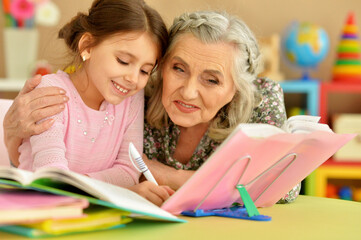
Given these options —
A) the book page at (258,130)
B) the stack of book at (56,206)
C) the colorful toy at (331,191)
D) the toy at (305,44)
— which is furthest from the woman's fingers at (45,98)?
the colorful toy at (331,191)

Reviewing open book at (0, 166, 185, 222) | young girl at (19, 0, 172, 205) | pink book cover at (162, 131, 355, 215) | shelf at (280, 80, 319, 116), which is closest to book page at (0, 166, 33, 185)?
open book at (0, 166, 185, 222)

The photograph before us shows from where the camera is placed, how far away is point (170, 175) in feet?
4.64

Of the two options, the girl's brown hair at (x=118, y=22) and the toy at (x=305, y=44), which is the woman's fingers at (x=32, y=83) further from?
the toy at (x=305, y=44)

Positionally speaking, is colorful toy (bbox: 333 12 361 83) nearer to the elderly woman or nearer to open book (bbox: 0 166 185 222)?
the elderly woman

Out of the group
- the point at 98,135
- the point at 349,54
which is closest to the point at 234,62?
the point at 98,135

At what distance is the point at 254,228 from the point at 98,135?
73 centimetres

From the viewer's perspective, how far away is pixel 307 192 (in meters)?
3.21

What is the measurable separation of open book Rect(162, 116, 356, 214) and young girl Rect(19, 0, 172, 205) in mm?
426

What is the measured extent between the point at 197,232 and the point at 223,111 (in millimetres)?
807

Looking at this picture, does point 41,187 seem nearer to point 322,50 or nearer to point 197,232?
point 197,232

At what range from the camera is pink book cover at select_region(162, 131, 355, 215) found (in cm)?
87

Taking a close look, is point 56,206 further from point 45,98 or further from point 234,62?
point 234,62

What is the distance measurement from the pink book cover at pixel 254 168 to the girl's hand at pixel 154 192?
0.36ft

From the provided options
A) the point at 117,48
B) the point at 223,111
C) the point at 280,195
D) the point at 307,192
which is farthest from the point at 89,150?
the point at 307,192
